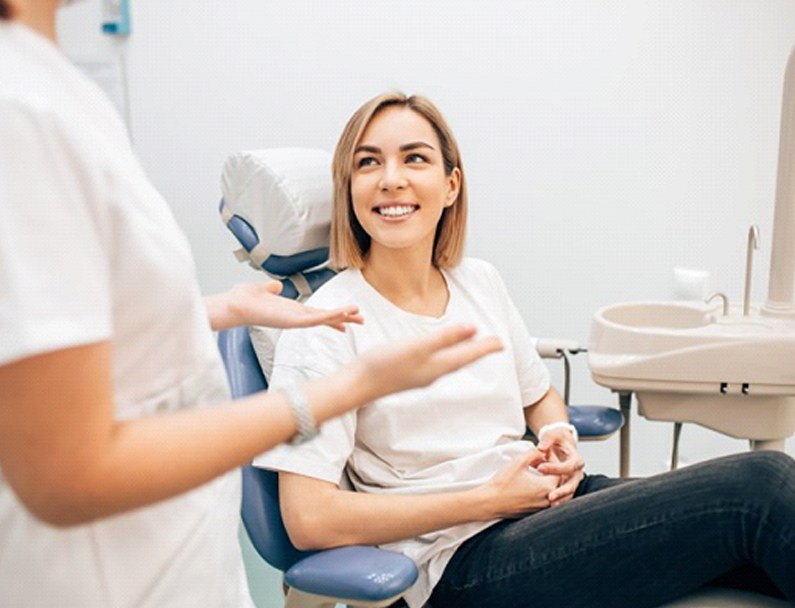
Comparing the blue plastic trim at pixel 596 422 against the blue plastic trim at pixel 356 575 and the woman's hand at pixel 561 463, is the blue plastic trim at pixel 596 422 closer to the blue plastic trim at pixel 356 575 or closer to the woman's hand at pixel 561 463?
the woman's hand at pixel 561 463

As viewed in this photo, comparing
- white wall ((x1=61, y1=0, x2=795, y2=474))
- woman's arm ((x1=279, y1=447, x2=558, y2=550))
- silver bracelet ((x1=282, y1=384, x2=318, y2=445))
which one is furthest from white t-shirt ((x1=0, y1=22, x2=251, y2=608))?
white wall ((x1=61, y1=0, x2=795, y2=474))

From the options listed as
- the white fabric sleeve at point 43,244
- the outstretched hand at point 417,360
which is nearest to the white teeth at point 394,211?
the outstretched hand at point 417,360

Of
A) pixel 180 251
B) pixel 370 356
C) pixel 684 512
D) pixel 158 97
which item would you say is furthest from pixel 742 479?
pixel 158 97

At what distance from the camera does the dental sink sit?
55.5 inches

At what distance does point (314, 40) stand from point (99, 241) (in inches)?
68.8

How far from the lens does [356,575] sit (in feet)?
3.35

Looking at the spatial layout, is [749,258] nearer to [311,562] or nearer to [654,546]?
[654,546]

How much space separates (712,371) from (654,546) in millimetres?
398

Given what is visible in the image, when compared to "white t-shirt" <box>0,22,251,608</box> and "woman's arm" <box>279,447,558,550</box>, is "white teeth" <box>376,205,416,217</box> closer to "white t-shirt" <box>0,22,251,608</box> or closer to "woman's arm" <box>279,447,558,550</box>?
"woman's arm" <box>279,447,558,550</box>

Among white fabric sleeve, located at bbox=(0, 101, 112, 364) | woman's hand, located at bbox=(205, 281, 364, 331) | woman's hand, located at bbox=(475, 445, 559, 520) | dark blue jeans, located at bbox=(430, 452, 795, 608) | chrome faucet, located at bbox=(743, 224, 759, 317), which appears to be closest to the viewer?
white fabric sleeve, located at bbox=(0, 101, 112, 364)

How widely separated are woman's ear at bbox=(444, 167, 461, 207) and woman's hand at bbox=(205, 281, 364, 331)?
0.70 meters

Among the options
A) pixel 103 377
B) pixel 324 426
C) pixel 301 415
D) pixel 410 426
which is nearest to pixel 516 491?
pixel 410 426

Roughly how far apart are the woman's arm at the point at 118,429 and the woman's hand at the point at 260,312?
0.98 feet

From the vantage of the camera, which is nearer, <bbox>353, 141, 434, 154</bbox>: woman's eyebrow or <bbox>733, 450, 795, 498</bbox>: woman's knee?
<bbox>733, 450, 795, 498</bbox>: woman's knee
